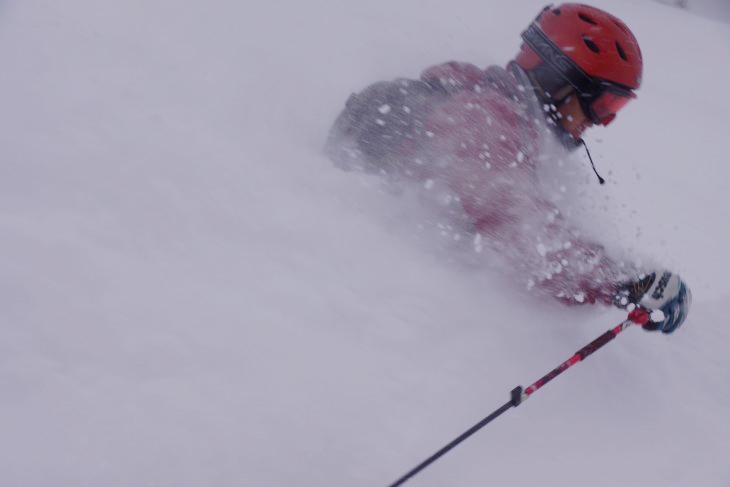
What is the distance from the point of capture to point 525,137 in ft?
7.39

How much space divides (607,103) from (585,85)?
149 mm

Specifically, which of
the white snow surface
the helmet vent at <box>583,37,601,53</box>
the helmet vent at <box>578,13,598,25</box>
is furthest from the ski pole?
the helmet vent at <box>578,13,598,25</box>

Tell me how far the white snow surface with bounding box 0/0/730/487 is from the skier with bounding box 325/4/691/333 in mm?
136

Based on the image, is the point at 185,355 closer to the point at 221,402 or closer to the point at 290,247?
the point at 221,402

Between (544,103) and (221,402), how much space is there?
190 cm

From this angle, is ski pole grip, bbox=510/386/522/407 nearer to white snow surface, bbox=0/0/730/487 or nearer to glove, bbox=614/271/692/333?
white snow surface, bbox=0/0/730/487

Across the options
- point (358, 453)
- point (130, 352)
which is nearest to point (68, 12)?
point (130, 352)

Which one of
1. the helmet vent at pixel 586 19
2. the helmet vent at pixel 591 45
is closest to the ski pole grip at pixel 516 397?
the helmet vent at pixel 591 45

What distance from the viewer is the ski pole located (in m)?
1.35

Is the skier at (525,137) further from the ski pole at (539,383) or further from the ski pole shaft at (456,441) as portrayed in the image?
the ski pole shaft at (456,441)

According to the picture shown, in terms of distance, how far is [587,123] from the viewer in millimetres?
2639

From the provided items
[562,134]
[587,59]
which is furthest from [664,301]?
[587,59]

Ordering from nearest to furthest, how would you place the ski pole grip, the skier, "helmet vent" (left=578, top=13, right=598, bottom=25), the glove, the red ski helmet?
the ski pole grip, the glove, the skier, the red ski helmet, "helmet vent" (left=578, top=13, right=598, bottom=25)

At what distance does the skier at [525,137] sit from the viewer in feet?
6.96
